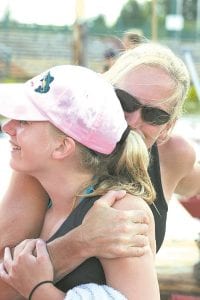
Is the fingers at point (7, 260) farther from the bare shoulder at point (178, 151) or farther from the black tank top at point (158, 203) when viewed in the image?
the bare shoulder at point (178, 151)

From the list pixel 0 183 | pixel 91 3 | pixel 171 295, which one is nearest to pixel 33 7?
pixel 91 3

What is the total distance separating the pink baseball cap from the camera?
1677 millimetres

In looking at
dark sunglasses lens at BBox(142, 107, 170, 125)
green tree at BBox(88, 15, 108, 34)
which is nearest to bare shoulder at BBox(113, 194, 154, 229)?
dark sunglasses lens at BBox(142, 107, 170, 125)

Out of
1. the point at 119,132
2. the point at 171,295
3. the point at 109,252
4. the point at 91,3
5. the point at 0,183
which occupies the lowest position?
the point at 91,3

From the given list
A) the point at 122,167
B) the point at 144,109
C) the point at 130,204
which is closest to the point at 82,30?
the point at 144,109

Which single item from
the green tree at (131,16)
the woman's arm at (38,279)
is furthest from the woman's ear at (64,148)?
Result: the green tree at (131,16)

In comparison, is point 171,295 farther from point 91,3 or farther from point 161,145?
point 91,3

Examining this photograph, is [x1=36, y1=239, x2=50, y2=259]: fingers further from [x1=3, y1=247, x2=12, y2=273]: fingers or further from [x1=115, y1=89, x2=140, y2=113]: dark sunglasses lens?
[x1=115, y1=89, x2=140, y2=113]: dark sunglasses lens

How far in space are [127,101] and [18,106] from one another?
14.0 inches

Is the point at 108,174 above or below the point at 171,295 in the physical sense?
above

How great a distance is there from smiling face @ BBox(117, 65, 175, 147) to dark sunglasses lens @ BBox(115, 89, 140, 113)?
1 cm

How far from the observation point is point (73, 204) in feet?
5.82

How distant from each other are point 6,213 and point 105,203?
0.37 metres

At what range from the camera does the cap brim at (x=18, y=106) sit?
5.55ft
